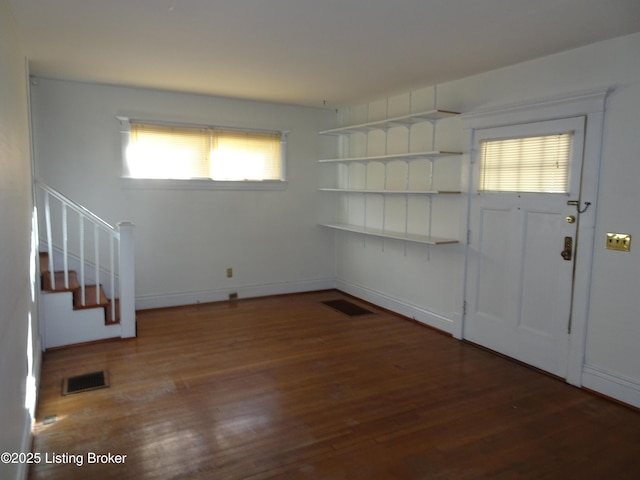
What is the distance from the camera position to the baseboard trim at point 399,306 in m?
4.56

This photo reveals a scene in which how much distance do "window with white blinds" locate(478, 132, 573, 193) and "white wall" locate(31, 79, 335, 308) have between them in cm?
269

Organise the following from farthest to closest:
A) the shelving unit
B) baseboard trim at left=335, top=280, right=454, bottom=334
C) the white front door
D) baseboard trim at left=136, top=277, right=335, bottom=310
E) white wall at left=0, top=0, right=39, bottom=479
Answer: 1. baseboard trim at left=136, top=277, right=335, bottom=310
2. baseboard trim at left=335, top=280, right=454, bottom=334
3. the shelving unit
4. the white front door
5. white wall at left=0, top=0, right=39, bottom=479

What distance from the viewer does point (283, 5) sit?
2527mm

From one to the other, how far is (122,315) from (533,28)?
4.13 metres

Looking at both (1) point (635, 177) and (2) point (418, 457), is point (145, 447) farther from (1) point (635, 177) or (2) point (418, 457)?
(1) point (635, 177)

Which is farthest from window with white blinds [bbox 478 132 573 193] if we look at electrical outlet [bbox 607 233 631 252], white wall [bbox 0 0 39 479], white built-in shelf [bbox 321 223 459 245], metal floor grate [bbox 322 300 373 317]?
white wall [bbox 0 0 39 479]

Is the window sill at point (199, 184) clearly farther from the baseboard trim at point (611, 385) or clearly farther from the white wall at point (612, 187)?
the baseboard trim at point (611, 385)

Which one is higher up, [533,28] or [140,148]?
[533,28]

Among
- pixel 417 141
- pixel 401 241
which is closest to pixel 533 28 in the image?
pixel 417 141

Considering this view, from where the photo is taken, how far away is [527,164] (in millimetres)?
A: 3670

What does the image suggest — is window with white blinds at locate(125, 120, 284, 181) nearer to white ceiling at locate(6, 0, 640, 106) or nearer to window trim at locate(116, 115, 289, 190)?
window trim at locate(116, 115, 289, 190)

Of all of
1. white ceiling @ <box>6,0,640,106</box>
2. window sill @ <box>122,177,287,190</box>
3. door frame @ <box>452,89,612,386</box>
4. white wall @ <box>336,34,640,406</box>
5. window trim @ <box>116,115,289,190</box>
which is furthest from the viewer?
window sill @ <box>122,177,287,190</box>

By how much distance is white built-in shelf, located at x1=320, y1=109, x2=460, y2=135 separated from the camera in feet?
14.0

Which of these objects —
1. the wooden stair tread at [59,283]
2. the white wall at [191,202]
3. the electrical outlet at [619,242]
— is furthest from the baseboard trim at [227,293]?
the electrical outlet at [619,242]
